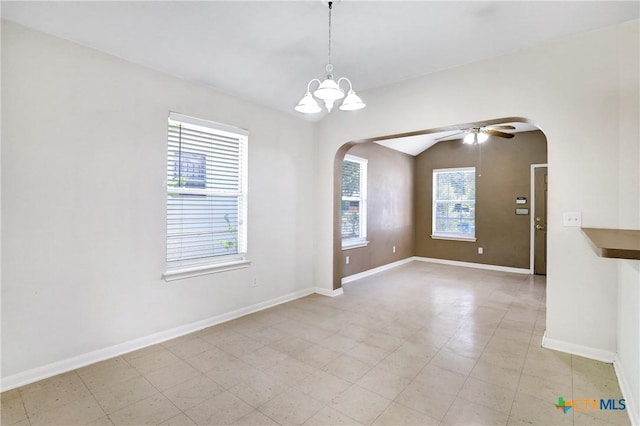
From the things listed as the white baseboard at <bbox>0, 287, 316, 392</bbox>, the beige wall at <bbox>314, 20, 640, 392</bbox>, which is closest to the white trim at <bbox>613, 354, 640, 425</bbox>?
the beige wall at <bbox>314, 20, 640, 392</bbox>

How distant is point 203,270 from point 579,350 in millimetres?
3610

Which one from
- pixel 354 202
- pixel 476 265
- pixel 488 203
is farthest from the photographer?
pixel 476 265

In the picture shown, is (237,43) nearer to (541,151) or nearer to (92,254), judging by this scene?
(92,254)

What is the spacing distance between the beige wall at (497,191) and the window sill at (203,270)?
5063mm

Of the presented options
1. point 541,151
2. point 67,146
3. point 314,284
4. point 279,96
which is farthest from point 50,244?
point 541,151

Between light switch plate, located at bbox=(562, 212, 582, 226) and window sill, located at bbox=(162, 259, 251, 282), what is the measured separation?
10.7 ft

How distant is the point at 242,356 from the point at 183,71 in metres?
2.75

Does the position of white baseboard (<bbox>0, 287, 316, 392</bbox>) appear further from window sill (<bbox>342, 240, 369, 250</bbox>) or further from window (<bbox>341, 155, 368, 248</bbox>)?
window (<bbox>341, 155, 368, 248</bbox>)

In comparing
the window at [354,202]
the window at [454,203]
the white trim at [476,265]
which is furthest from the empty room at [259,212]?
the window at [454,203]

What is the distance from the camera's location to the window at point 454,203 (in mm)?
6781

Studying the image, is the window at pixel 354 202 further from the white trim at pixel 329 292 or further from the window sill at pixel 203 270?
the window sill at pixel 203 270

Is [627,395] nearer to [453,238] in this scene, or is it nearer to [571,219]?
[571,219]

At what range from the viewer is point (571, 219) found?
Answer: 2.71 m

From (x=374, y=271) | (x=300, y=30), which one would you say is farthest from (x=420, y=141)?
(x=300, y=30)
